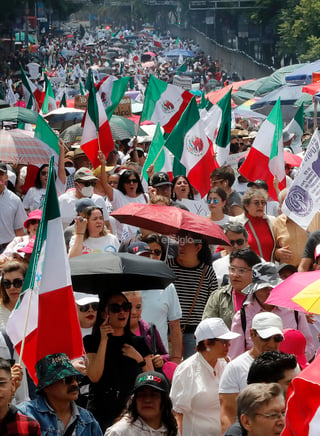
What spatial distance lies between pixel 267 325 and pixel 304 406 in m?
2.00

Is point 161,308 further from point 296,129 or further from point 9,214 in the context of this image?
point 296,129

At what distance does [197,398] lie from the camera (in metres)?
6.88

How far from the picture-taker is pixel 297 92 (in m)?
27.3

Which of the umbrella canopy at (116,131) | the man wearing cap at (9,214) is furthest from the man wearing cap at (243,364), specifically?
the umbrella canopy at (116,131)

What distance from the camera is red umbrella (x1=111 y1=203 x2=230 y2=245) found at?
8820 millimetres

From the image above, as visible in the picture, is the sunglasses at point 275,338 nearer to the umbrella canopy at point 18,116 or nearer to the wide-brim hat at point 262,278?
the wide-brim hat at point 262,278

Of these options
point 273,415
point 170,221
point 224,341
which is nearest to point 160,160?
point 170,221

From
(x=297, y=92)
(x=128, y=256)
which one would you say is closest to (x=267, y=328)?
(x=128, y=256)

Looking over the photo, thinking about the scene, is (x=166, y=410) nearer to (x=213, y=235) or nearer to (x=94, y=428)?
(x=94, y=428)

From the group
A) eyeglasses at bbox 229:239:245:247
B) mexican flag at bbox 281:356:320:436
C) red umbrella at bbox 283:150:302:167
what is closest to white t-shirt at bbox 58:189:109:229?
eyeglasses at bbox 229:239:245:247

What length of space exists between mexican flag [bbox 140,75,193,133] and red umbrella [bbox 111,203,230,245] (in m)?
8.73

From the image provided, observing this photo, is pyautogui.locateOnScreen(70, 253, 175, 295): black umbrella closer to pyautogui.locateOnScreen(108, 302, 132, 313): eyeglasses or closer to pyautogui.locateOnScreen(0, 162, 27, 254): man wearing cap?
pyautogui.locateOnScreen(108, 302, 132, 313): eyeglasses

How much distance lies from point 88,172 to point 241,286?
2.86 m

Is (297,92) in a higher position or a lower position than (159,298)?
lower
